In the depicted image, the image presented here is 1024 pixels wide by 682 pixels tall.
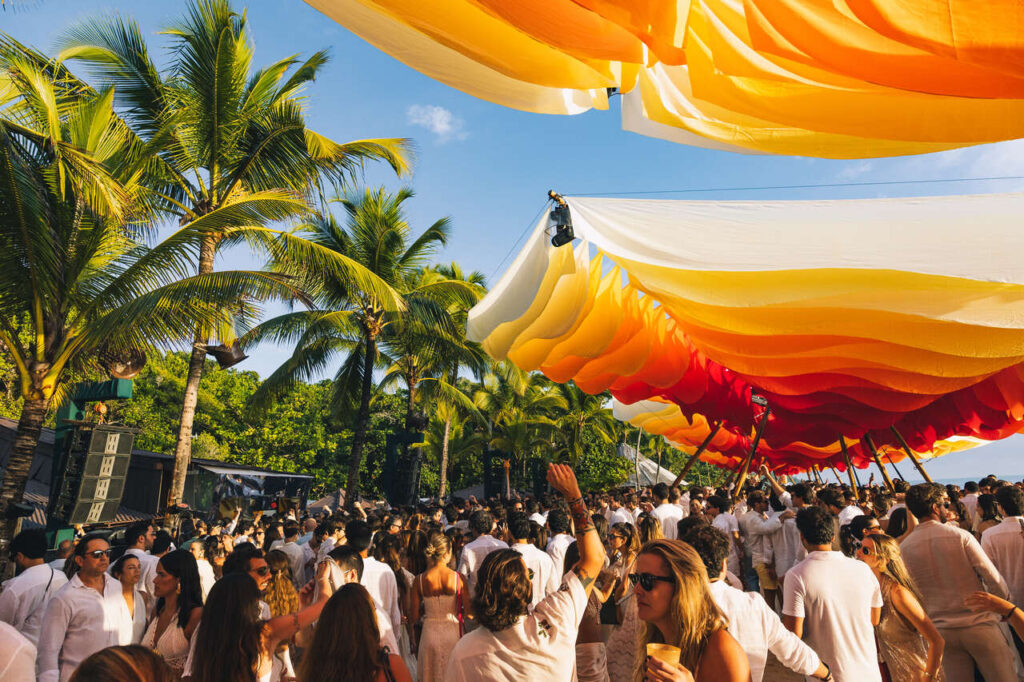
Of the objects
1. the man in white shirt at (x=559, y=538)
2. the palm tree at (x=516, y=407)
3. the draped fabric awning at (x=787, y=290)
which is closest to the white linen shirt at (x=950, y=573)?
the draped fabric awning at (x=787, y=290)

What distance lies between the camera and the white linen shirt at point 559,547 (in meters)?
5.81

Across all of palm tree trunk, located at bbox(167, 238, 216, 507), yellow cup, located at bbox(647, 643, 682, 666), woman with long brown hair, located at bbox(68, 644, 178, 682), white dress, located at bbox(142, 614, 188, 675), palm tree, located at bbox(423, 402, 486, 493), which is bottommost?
white dress, located at bbox(142, 614, 188, 675)

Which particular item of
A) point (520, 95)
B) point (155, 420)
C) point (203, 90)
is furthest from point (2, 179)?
point (155, 420)

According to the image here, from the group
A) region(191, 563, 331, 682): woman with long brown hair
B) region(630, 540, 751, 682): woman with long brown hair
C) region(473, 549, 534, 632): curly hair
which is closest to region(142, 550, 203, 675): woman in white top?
region(191, 563, 331, 682): woman with long brown hair

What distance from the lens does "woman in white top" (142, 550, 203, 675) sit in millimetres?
3580

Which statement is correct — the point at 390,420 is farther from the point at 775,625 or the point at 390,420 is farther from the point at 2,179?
the point at 775,625

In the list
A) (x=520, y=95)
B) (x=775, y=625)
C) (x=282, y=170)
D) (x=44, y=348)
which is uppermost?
(x=282, y=170)

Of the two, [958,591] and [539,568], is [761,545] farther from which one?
[539,568]

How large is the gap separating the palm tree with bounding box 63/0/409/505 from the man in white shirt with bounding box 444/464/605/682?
8.60 meters

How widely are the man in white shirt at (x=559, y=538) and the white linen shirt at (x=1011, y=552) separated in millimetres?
3427

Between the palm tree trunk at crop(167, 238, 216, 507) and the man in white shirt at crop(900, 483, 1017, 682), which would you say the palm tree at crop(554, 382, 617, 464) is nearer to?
the palm tree trunk at crop(167, 238, 216, 507)

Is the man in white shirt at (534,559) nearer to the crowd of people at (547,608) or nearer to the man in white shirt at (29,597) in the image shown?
the crowd of people at (547,608)

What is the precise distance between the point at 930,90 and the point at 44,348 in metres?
10.4

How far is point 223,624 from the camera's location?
2.45m
